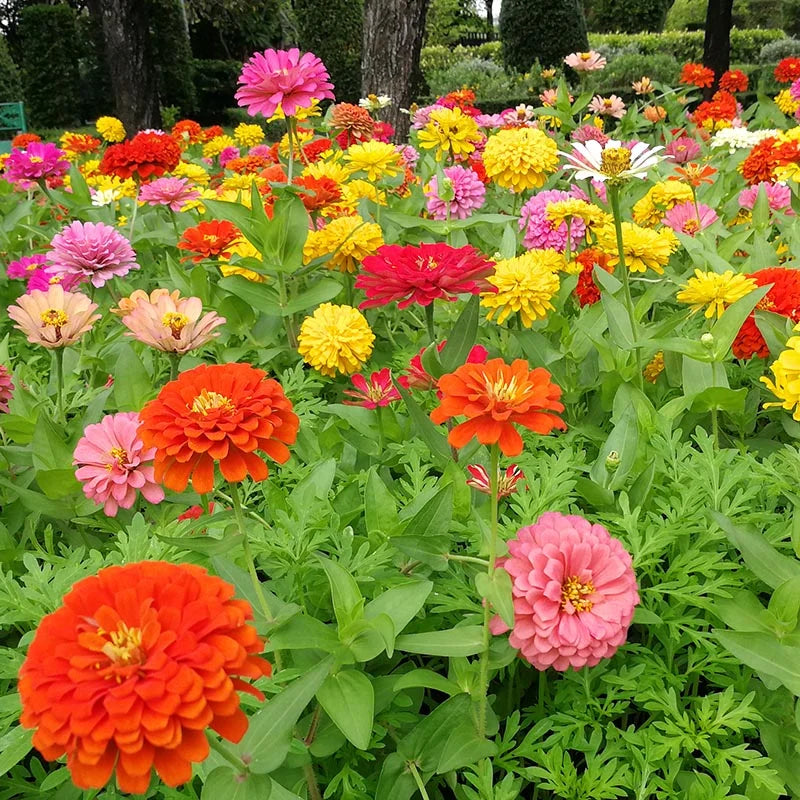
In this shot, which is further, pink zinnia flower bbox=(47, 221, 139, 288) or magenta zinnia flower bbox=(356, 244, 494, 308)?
pink zinnia flower bbox=(47, 221, 139, 288)

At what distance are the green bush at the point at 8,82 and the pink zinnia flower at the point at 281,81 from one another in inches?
545

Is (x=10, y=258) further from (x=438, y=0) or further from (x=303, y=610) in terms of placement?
(x=438, y=0)

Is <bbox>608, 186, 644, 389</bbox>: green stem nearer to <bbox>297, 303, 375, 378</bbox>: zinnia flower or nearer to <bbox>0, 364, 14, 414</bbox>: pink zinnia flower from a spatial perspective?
<bbox>297, 303, 375, 378</bbox>: zinnia flower

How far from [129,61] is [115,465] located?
705 cm

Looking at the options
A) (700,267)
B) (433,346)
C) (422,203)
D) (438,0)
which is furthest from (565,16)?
(438,0)

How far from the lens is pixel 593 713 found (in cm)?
89

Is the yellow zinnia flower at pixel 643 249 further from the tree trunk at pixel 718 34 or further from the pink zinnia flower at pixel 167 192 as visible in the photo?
the tree trunk at pixel 718 34

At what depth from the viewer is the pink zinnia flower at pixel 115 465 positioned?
1090 mm

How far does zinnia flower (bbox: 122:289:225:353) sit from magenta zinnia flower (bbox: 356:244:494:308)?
0.28 m

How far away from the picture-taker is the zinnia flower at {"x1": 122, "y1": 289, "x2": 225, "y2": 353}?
1.21m

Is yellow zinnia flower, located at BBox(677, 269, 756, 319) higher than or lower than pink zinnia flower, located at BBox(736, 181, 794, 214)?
lower

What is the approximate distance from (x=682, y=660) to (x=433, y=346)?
597 mm

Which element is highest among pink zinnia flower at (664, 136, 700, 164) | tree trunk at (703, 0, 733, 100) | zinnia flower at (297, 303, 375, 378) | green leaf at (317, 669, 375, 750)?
tree trunk at (703, 0, 733, 100)

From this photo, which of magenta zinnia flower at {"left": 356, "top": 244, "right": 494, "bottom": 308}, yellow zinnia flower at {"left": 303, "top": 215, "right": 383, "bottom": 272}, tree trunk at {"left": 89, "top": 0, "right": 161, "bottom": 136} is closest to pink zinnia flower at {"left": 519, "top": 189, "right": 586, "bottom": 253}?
yellow zinnia flower at {"left": 303, "top": 215, "right": 383, "bottom": 272}
